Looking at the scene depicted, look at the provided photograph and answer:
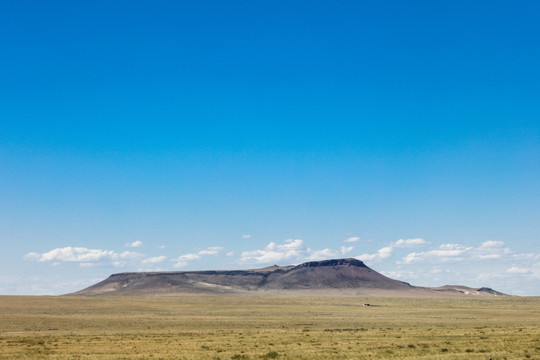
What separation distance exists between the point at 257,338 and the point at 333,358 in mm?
16359

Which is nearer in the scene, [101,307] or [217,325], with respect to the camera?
[217,325]

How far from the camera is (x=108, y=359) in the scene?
4084 centimetres

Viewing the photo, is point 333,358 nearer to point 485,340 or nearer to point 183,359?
point 183,359

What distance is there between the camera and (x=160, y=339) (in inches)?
2174

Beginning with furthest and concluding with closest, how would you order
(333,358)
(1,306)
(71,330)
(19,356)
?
(1,306)
(71,330)
(19,356)
(333,358)

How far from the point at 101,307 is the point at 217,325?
52.4 metres

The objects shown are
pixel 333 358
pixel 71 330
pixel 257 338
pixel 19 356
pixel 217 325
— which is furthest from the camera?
pixel 217 325

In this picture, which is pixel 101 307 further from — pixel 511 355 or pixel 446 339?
pixel 511 355

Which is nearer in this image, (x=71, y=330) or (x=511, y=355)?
(x=511, y=355)

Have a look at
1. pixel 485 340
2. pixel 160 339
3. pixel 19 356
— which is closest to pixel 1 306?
pixel 160 339

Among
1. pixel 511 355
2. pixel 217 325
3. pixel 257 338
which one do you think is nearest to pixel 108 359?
pixel 257 338

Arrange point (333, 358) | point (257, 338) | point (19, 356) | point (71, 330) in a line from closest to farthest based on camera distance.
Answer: point (333, 358) < point (19, 356) < point (257, 338) < point (71, 330)

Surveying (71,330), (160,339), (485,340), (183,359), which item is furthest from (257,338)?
(71,330)

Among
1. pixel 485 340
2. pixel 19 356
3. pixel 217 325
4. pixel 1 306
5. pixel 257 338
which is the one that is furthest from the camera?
pixel 1 306
